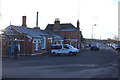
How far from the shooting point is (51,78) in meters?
8.80

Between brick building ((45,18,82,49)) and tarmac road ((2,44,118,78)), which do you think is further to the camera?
brick building ((45,18,82,49))

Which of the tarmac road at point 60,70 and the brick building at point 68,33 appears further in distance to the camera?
the brick building at point 68,33

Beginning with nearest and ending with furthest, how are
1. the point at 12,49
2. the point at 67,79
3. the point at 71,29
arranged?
the point at 67,79 < the point at 12,49 < the point at 71,29

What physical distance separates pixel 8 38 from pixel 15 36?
1239 millimetres

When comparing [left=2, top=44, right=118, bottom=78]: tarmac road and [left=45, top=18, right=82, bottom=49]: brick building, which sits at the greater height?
[left=45, top=18, right=82, bottom=49]: brick building

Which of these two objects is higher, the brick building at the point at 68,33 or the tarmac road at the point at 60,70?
the brick building at the point at 68,33

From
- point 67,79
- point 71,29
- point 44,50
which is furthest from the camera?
point 71,29

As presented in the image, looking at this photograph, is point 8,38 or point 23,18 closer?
point 8,38

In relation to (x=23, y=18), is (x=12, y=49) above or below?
below

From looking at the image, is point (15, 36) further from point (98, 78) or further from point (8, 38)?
point (98, 78)

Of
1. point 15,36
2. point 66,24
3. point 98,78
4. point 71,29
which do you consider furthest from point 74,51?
point 66,24

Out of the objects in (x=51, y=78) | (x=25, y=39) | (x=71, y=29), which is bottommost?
(x=51, y=78)

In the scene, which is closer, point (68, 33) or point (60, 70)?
point (60, 70)

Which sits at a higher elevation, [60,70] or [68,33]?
[68,33]
